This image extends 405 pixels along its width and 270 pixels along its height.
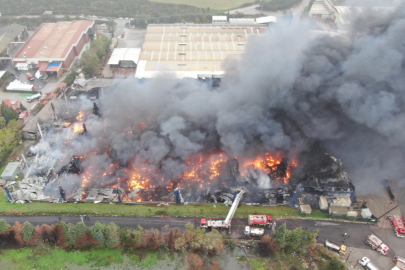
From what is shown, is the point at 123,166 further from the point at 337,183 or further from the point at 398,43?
the point at 398,43

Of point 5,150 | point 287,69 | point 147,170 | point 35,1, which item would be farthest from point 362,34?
point 35,1

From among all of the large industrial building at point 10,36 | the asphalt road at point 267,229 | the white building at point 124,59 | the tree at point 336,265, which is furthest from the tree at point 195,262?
the large industrial building at point 10,36

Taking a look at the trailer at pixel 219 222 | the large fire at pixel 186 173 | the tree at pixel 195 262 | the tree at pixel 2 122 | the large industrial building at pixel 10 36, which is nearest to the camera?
the tree at pixel 195 262

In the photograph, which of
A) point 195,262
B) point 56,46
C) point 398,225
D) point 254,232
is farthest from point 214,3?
point 195,262

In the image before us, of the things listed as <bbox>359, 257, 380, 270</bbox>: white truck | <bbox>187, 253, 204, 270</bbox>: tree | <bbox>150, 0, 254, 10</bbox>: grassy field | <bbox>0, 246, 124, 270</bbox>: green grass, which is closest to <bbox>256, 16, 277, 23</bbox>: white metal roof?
<bbox>150, 0, 254, 10</bbox>: grassy field

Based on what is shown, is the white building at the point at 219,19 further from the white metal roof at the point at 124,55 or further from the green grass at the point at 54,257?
the green grass at the point at 54,257

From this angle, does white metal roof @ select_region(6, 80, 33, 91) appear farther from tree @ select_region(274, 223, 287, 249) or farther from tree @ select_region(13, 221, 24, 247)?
tree @ select_region(274, 223, 287, 249)
